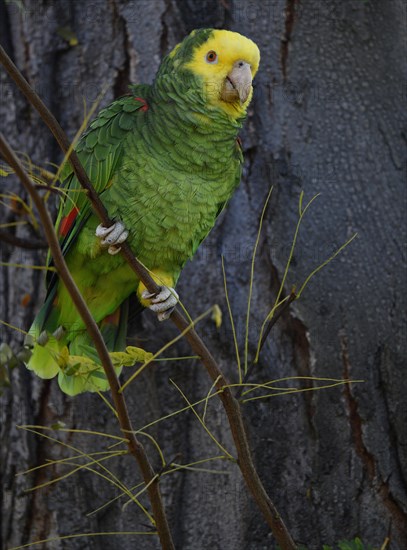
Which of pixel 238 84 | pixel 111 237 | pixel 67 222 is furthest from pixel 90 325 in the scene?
pixel 238 84

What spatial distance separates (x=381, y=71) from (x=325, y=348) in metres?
0.66

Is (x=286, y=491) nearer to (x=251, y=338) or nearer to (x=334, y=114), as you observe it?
(x=251, y=338)

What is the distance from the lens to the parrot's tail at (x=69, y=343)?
1186 millimetres

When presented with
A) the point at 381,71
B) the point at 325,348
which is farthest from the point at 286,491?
the point at 381,71

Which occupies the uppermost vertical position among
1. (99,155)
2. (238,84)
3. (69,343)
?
(238,84)

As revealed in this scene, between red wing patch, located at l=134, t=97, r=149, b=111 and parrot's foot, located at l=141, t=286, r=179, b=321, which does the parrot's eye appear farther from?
parrot's foot, located at l=141, t=286, r=179, b=321

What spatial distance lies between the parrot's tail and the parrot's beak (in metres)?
0.49

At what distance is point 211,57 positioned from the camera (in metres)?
1.19

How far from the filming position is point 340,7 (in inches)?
58.4

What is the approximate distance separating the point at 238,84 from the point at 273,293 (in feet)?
1.55

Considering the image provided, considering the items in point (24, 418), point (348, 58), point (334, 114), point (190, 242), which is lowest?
point (24, 418)

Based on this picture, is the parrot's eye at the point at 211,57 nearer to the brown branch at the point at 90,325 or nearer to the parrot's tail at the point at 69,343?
the parrot's tail at the point at 69,343

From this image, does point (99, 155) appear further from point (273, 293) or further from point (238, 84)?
point (273, 293)

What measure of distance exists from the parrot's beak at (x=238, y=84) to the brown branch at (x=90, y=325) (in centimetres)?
63
